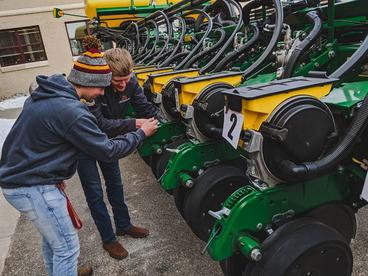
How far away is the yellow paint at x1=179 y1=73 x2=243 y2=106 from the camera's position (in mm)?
2250

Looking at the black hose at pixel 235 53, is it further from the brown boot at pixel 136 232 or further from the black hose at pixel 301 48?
the brown boot at pixel 136 232

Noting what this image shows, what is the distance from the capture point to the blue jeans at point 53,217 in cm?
165

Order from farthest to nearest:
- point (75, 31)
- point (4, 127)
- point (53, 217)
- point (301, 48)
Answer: point (75, 31)
point (4, 127)
point (301, 48)
point (53, 217)

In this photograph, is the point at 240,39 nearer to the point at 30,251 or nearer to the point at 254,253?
the point at 254,253

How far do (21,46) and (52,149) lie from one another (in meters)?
13.8

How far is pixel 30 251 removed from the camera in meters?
2.65

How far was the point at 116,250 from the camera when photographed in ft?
8.02

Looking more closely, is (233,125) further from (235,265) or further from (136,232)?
(136,232)

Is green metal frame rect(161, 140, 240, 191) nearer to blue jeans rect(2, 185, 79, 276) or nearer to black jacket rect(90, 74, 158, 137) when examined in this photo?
black jacket rect(90, 74, 158, 137)

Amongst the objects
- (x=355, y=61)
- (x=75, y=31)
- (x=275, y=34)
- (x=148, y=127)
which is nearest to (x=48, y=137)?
(x=148, y=127)

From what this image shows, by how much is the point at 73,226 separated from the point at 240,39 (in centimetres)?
223

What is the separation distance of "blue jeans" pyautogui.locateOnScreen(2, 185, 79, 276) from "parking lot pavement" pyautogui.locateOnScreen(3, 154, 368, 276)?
1.91 ft

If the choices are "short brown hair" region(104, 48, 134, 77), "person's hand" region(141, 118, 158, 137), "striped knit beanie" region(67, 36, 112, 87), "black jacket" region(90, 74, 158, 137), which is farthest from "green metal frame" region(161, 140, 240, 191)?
"striped knit beanie" region(67, 36, 112, 87)

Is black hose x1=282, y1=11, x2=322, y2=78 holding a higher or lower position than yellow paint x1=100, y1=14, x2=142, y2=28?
lower
